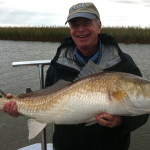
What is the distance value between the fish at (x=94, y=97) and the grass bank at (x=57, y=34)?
19851mm

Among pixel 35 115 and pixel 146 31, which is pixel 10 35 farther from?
pixel 35 115

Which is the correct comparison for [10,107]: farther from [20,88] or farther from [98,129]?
[20,88]

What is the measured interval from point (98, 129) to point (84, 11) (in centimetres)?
122

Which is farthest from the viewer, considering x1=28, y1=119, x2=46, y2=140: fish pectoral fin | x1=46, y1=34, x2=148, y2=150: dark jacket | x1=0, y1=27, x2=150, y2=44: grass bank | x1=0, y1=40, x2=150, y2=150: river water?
x1=0, y1=27, x2=150, y2=44: grass bank

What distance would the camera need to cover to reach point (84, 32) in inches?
120

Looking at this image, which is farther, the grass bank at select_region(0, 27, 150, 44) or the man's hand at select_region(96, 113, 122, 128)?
the grass bank at select_region(0, 27, 150, 44)

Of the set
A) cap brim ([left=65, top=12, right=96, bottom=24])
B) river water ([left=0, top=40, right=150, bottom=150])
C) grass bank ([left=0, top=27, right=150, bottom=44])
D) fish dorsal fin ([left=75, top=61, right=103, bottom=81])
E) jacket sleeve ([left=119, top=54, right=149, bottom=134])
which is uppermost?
cap brim ([left=65, top=12, right=96, bottom=24])

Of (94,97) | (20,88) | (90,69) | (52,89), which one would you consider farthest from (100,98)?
(20,88)

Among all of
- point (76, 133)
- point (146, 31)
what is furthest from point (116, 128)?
point (146, 31)

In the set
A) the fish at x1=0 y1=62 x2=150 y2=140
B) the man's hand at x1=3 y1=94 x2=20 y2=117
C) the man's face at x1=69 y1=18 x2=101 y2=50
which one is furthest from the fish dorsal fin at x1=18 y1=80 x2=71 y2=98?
the man's face at x1=69 y1=18 x2=101 y2=50

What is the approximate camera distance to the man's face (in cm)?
304

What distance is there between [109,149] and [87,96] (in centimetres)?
69

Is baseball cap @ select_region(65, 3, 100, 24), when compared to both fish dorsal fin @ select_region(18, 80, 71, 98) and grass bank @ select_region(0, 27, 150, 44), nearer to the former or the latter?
fish dorsal fin @ select_region(18, 80, 71, 98)

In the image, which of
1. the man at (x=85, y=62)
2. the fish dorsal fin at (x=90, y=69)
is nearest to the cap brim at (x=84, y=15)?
the man at (x=85, y=62)
